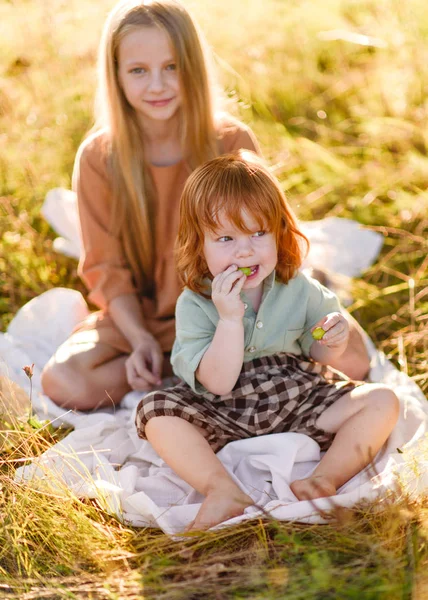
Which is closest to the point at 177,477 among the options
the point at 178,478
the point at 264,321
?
the point at 178,478

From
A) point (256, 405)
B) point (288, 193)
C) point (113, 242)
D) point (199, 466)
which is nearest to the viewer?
point (199, 466)

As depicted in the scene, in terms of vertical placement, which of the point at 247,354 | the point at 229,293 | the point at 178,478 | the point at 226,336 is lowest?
the point at 178,478

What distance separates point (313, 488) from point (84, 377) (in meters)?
0.91

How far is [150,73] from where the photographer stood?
7.15 feet

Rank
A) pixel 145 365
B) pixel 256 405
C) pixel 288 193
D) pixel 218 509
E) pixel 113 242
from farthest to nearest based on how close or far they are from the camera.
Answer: pixel 288 193 → pixel 113 242 → pixel 145 365 → pixel 256 405 → pixel 218 509

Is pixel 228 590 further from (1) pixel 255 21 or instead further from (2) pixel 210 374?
(1) pixel 255 21

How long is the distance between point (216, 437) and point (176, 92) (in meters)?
1.06

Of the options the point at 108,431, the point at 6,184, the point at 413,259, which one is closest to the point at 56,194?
the point at 6,184

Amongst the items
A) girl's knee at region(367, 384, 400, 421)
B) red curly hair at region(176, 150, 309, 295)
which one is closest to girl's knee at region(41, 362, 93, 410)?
red curly hair at region(176, 150, 309, 295)

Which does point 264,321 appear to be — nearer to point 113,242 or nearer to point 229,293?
point 229,293

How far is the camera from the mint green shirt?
190 cm

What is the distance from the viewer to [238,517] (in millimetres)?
1671

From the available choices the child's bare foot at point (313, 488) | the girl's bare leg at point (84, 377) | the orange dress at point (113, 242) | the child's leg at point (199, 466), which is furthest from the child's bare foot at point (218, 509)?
the orange dress at point (113, 242)

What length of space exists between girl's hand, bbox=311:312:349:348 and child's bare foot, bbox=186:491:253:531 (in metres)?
0.45
